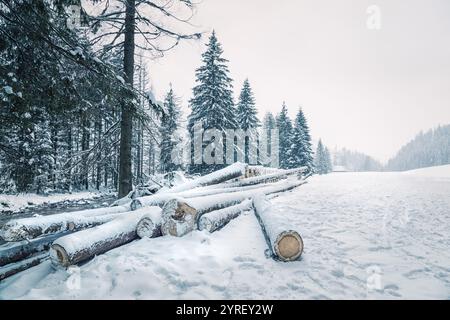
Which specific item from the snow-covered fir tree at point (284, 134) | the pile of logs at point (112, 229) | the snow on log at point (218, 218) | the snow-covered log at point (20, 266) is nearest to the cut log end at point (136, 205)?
the pile of logs at point (112, 229)

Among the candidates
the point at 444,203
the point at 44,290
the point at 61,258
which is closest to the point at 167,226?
the point at 61,258

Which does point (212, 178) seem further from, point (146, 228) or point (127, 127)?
point (146, 228)

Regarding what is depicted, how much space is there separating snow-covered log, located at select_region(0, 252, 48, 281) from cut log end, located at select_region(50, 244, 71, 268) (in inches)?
26.2

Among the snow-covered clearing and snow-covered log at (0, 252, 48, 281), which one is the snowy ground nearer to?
snow-covered log at (0, 252, 48, 281)

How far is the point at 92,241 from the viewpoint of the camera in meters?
3.63

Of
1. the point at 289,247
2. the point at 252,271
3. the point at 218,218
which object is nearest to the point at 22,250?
the point at 218,218

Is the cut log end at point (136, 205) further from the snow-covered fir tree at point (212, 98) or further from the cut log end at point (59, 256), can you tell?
the snow-covered fir tree at point (212, 98)

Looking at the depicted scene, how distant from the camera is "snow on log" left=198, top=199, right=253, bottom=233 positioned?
5004mm

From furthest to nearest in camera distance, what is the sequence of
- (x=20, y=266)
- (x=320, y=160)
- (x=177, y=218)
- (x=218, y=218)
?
1. (x=320, y=160)
2. (x=218, y=218)
3. (x=177, y=218)
4. (x=20, y=266)

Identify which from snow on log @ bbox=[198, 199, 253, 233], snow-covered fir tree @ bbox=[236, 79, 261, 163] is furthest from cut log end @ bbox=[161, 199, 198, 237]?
snow-covered fir tree @ bbox=[236, 79, 261, 163]

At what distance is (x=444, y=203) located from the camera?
27.9ft

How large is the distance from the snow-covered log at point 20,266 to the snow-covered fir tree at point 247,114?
1189 inches

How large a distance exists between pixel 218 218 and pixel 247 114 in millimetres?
29950
